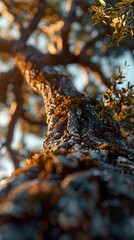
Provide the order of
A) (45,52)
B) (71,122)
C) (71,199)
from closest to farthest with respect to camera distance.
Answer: (71,199)
(71,122)
(45,52)

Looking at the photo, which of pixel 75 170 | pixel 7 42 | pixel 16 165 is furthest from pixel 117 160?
pixel 16 165

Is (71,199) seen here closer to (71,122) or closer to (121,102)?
(71,122)

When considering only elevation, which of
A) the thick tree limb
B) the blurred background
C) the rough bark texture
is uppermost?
the blurred background

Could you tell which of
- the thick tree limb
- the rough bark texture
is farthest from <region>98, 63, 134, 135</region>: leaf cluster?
the rough bark texture

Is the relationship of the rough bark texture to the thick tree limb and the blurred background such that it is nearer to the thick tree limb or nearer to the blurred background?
the thick tree limb

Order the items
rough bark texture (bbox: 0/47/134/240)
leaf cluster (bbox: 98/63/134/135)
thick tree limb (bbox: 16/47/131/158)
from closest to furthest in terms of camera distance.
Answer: rough bark texture (bbox: 0/47/134/240) < thick tree limb (bbox: 16/47/131/158) < leaf cluster (bbox: 98/63/134/135)

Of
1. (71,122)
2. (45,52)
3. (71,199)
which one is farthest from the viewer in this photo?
(45,52)

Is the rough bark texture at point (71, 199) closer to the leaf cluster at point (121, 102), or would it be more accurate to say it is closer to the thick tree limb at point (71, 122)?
the thick tree limb at point (71, 122)

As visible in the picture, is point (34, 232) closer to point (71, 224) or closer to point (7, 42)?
point (71, 224)

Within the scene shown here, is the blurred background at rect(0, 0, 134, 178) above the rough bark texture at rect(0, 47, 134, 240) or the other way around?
above

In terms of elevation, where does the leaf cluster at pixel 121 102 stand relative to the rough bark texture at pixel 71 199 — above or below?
above

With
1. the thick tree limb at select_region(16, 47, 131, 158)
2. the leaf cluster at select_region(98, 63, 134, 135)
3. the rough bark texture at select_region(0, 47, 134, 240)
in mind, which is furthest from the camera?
the leaf cluster at select_region(98, 63, 134, 135)

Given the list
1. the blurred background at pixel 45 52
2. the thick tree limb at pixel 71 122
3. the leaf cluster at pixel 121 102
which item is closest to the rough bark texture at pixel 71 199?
the thick tree limb at pixel 71 122

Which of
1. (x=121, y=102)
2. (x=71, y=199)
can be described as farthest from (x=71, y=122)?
(x=71, y=199)
